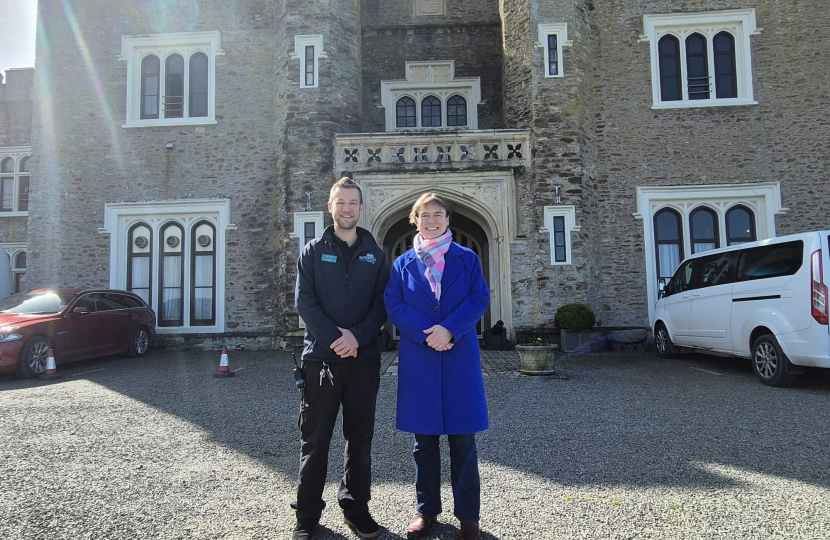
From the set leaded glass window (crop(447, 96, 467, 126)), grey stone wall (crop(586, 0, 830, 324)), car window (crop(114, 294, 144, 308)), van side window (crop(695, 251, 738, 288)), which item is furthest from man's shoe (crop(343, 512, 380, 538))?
leaded glass window (crop(447, 96, 467, 126))

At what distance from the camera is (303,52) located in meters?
11.9

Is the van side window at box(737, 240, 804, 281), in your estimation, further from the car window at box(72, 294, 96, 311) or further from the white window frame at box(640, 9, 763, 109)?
the car window at box(72, 294, 96, 311)

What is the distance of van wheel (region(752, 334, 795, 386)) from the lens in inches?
269

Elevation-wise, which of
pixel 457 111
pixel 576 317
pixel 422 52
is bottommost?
pixel 576 317

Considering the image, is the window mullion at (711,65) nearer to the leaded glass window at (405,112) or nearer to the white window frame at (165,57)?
the leaded glass window at (405,112)

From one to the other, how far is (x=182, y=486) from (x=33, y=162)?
40.7ft

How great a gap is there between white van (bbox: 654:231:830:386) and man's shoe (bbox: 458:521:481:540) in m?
5.68

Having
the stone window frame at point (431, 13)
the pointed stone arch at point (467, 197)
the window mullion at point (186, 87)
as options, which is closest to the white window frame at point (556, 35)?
the pointed stone arch at point (467, 197)

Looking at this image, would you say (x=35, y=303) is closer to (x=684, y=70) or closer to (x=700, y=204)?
(x=700, y=204)

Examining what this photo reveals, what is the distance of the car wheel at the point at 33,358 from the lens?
8.18 meters

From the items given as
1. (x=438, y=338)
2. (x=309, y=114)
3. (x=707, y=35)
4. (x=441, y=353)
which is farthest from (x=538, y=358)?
(x=707, y=35)

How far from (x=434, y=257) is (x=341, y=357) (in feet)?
2.56

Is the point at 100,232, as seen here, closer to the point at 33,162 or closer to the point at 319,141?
the point at 33,162

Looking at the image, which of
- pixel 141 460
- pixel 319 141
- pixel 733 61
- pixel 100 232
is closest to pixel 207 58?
pixel 319 141
